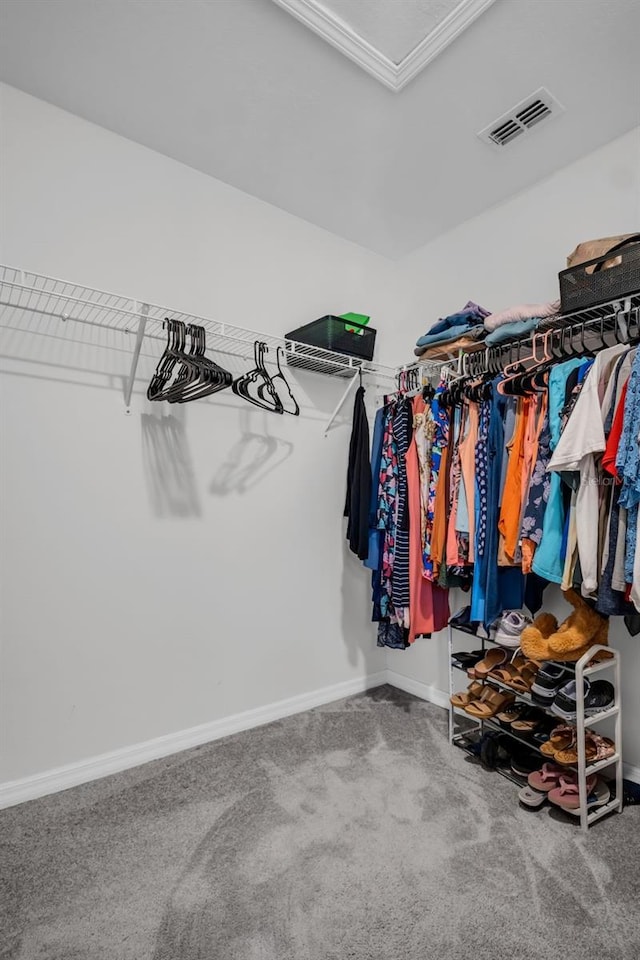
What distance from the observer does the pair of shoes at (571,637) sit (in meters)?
1.70

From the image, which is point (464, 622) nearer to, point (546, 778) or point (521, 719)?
point (521, 719)

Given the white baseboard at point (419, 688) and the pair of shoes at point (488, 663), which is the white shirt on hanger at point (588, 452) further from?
the white baseboard at point (419, 688)

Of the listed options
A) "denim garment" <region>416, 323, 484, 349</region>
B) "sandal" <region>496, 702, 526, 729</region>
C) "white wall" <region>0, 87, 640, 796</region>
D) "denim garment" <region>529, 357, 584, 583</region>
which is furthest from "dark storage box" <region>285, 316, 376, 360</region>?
"sandal" <region>496, 702, 526, 729</region>

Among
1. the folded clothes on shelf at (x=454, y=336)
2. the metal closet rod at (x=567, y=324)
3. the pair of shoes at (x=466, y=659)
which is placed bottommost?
the pair of shoes at (x=466, y=659)

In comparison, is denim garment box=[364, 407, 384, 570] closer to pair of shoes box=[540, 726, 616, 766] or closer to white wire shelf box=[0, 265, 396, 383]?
white wire shelf box=[0, 265, 396, 383]

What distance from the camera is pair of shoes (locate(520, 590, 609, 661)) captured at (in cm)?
170

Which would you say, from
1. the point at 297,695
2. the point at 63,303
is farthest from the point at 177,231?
the point at 297,695

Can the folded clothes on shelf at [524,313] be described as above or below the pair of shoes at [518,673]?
above

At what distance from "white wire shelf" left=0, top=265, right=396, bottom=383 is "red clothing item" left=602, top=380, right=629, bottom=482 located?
1.28 metres

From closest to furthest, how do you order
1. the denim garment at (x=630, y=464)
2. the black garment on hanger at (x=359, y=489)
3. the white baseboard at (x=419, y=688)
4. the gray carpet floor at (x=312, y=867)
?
1. the gray carpet floor at (x=312, y=867)
2. the denim garment at (x=630, y=464)
3. the black garment on hanger at (x=359, y=489)
4. the white baseboard at (x=419, y=688)

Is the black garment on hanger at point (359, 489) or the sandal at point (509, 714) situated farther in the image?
the black garment on hanger at point (359, 489)

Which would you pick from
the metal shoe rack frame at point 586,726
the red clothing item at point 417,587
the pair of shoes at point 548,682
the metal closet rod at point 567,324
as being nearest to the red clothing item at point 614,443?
the metal closet rod at point 567,324

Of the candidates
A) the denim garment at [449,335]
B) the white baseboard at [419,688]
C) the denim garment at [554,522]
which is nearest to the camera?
the denim garment at [554,522]

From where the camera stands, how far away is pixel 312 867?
1.50m
